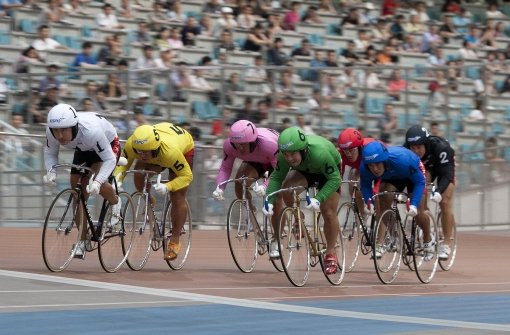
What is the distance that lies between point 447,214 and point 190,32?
6.79m

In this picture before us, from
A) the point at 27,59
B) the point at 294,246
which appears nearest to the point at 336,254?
the point at 294,246

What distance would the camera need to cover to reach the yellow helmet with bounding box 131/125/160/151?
12.1 metres

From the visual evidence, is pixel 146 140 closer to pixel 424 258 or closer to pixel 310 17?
pixel 424 258

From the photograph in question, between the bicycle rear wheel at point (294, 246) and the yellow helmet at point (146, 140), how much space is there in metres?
1.49

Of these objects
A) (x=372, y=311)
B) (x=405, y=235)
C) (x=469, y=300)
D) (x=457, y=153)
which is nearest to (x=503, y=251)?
(x=457, y=153)

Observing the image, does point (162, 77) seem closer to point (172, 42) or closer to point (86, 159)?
point (172, 42)

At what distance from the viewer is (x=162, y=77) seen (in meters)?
17.3

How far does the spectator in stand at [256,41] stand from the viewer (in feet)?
66.2

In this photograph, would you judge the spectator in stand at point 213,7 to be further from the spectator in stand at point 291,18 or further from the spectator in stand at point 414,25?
the spectator in stand at point 414,25

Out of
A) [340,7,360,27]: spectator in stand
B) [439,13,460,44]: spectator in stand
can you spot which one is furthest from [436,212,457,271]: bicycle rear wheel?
[439,13,460,44]: spectator in stand

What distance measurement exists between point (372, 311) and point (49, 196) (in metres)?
7.37

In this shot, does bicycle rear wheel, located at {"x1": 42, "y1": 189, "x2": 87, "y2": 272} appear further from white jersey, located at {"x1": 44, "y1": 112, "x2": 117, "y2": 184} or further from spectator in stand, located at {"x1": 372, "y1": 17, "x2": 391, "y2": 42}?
spectator in stand, located at {"x1": 372, "y1": 17, "x2": 391, "y2": 42}

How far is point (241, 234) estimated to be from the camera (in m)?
13.0

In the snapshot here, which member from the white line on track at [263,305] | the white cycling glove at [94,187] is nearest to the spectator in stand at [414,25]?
the white cycling glove at [94,187]
